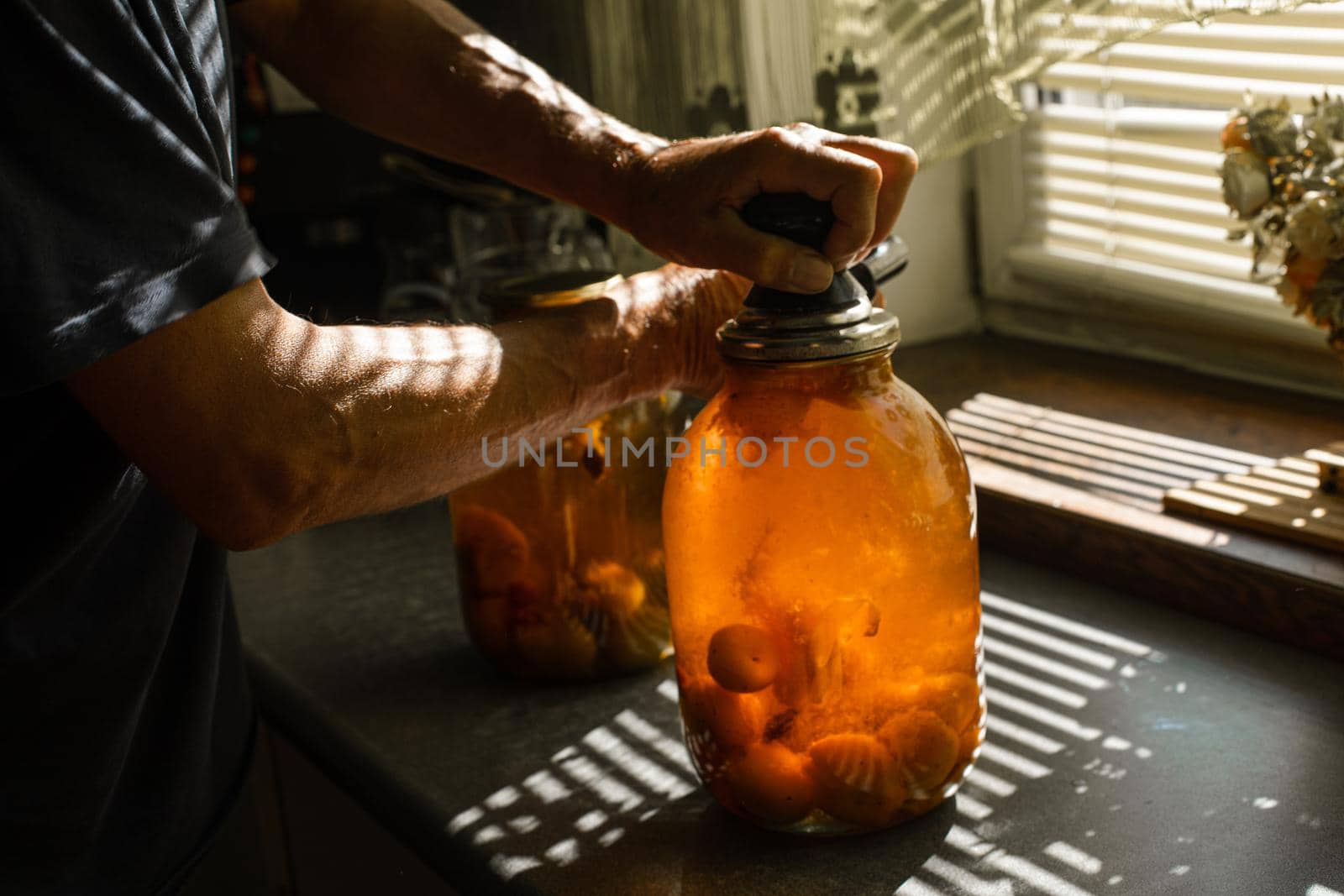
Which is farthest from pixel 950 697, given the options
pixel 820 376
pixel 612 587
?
pixel 612 587

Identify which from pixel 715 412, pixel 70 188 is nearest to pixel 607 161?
pixel 715 412

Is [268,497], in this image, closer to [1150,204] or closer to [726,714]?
[726,714]

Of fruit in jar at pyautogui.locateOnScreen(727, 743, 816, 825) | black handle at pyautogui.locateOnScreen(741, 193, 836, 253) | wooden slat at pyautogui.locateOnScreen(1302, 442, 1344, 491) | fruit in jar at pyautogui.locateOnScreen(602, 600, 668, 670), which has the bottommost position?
fruit in jar at pyautogui.locateOnScreen(602, 600, 668, 670)

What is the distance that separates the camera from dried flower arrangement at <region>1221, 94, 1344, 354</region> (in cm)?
95

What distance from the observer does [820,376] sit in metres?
0.69

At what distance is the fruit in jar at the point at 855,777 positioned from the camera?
0.70 meters

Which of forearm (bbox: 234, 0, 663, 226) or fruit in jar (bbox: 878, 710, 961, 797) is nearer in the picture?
fruit in jar (bbox: 878, 710, 961, 797)

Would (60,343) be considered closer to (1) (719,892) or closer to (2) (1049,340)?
(1) (719,892)

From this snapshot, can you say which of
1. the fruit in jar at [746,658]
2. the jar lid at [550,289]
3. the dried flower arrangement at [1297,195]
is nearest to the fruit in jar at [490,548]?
the jar lid at [550,289]

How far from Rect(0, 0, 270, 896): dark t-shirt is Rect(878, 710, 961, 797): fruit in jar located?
40 cm

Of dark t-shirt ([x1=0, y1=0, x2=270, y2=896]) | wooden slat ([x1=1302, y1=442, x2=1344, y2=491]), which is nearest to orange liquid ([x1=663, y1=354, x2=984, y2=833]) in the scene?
dark t-shirt ([x1=0, y1=0, x2=270, y2=896])

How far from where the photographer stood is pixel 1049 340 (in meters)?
1.55

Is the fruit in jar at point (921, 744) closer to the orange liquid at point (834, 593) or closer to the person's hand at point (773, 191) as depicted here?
the orange liquid at point (834, 593)

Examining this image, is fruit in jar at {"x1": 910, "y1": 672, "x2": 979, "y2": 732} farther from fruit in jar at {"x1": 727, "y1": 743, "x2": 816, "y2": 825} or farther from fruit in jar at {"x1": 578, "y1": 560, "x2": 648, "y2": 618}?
fruit in jar at {"x1": 578, "y1": 560, "x2": 648, "y2": 618}
